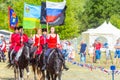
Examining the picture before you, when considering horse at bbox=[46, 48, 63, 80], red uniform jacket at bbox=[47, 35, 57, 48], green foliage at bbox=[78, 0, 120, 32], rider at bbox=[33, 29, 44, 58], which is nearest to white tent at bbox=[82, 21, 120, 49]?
rider at bbox=[33, 29, 44, 58]

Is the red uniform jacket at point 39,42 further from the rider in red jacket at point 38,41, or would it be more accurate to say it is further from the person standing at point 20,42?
the person standing at point 20,42

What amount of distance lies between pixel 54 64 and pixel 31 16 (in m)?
8.46

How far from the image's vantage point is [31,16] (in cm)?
2448

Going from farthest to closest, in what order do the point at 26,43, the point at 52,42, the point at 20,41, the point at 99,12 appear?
the point at 99,12, the point at 20,41, the point at 26,43, the point at 52,42

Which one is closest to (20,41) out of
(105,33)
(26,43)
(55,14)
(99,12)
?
(26,43)

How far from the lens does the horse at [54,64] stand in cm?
1625

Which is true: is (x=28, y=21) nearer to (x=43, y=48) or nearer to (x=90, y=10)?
(x=43, y=48)

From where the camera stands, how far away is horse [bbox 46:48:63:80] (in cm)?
1625

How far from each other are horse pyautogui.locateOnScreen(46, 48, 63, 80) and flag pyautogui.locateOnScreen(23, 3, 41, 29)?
22.7 ft

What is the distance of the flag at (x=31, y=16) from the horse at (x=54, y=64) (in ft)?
22.7

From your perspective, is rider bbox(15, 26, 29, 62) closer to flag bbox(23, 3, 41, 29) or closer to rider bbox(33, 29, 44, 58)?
rider bbox(33, 29, 44, 58)

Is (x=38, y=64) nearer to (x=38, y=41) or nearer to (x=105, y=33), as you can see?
(x=38, y=41)

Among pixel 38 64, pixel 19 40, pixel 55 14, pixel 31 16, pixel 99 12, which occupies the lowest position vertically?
pixel 38 64

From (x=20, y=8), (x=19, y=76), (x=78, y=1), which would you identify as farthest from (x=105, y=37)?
(x=78, y=1)
